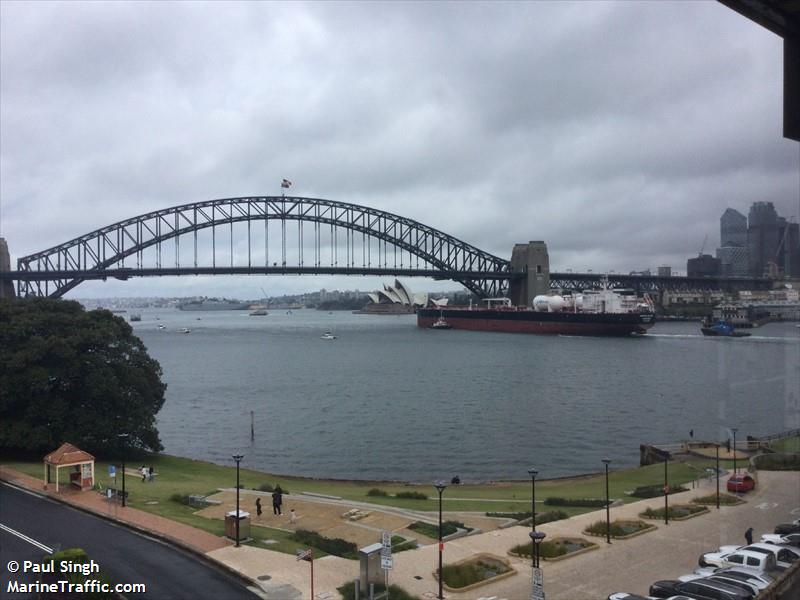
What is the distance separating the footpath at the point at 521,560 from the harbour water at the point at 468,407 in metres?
2.57

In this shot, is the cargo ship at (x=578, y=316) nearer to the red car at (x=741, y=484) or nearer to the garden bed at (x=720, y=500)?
the red car at (x=741, y=484)

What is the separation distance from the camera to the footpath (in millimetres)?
10016

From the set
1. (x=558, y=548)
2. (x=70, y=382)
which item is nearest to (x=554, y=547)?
(x=558, y=548)

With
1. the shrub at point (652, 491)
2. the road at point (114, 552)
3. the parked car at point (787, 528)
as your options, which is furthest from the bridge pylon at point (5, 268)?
the parked car at point (787, 528)

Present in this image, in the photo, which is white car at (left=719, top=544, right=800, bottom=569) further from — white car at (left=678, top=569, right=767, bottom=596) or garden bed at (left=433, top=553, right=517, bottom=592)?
garden bed at (left=433, top=553, right=517, bottom=592)

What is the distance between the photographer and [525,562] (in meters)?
11.4

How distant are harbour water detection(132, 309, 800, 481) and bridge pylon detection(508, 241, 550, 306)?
147 ft

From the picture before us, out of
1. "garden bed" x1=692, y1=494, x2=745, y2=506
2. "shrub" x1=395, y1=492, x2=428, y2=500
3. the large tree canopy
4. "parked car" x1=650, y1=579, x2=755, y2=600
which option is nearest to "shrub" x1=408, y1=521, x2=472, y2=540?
"shrub" x1=395, y1=492, x2=428, y2=500

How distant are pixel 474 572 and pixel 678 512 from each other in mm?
6528

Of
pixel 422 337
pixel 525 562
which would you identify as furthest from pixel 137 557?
pixel 422 337

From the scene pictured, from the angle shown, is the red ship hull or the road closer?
the road

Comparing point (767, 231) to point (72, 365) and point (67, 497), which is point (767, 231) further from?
point (72, 365)

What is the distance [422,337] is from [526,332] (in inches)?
661

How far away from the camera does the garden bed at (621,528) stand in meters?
13.0
